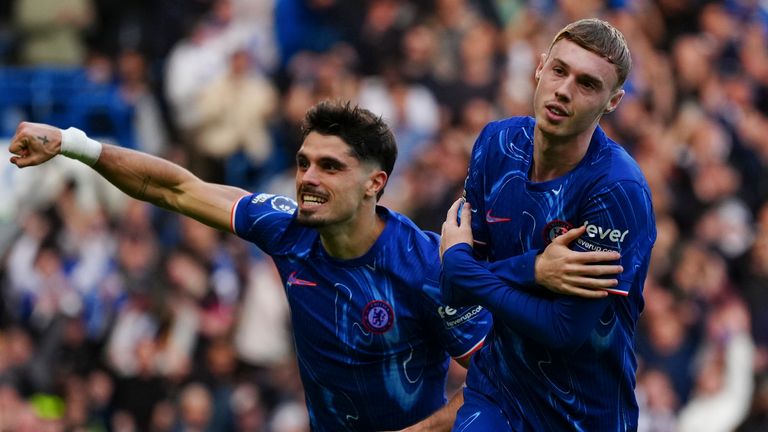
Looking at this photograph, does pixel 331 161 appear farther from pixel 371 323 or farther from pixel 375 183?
pixel 371 323

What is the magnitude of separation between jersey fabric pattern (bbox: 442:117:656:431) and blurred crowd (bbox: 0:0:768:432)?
650cm

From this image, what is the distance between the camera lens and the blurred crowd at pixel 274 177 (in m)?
13.4

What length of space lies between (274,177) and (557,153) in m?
8.86

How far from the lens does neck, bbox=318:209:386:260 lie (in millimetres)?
7430

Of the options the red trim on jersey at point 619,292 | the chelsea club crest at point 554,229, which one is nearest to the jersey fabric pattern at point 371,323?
the chelsea club crest at point 554,229

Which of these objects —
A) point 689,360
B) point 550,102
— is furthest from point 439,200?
point 550,102

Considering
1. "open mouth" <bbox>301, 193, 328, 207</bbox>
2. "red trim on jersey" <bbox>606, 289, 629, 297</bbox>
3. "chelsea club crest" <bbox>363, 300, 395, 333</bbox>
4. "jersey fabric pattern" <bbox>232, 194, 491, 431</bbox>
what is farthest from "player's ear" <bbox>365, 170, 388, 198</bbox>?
"red trim on jersey" <bbox>606, 289, 629, 297</bbox>

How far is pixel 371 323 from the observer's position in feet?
24.3

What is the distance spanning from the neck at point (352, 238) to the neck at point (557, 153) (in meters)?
1.14

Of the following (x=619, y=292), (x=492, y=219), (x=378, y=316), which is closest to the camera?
(x=619, y=292)

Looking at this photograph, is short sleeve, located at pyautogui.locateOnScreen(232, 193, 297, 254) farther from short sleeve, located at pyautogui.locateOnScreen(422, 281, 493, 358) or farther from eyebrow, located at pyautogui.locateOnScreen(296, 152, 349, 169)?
short sleeve, located at pyautogui.locateOnScreen(422, 281, 493, 358)

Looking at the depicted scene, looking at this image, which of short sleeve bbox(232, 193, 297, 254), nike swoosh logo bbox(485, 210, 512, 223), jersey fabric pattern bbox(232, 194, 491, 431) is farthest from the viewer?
short sleeve bbox(232, 193, 297, 254)

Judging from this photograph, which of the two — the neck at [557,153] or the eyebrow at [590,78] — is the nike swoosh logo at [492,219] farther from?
the eyebrow at [590,78]

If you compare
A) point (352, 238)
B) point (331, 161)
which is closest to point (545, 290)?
point (352, 238)
